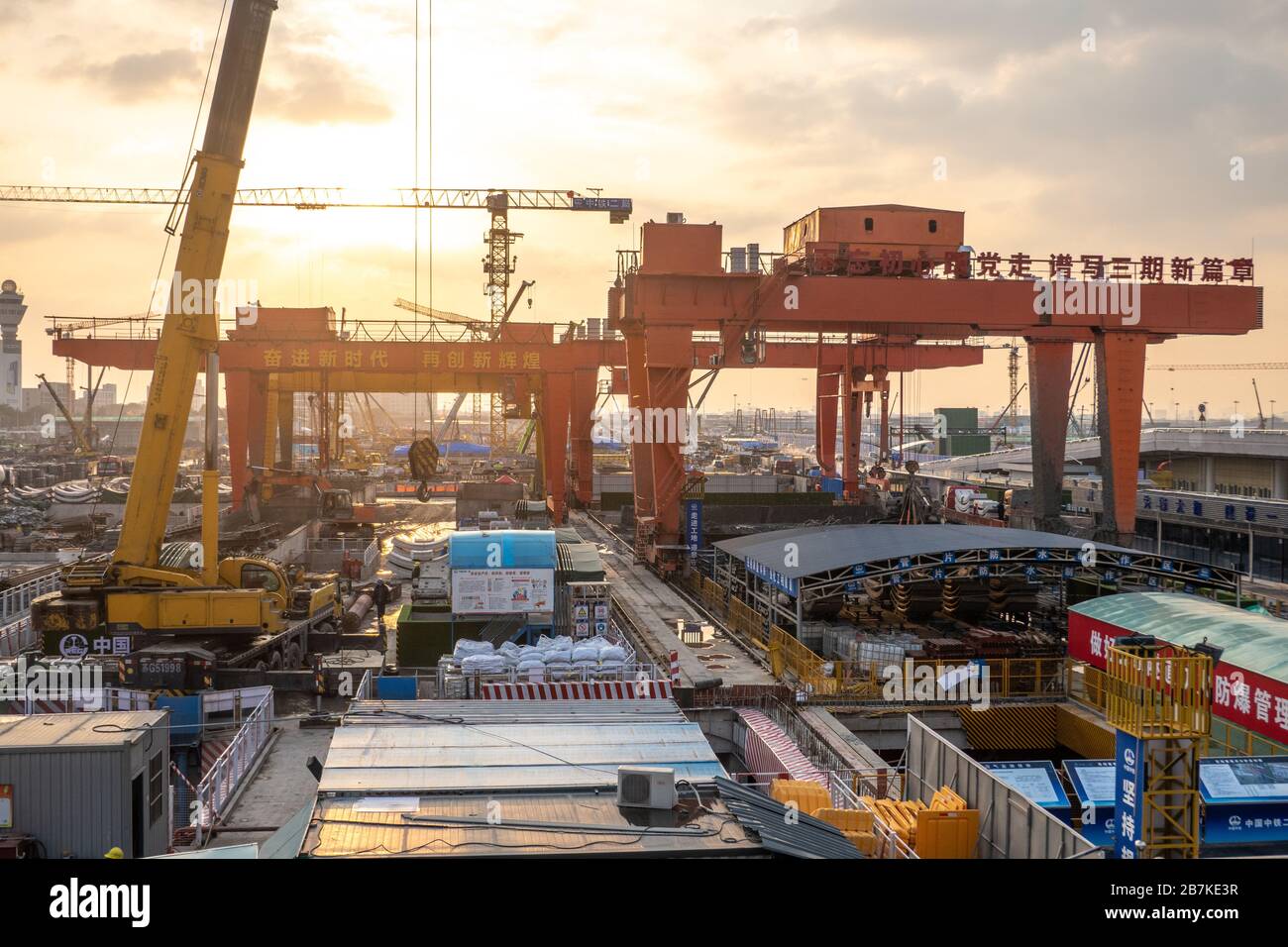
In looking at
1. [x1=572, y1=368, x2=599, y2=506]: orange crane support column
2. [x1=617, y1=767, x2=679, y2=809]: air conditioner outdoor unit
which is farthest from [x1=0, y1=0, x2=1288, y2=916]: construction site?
[x1=572, y1=368, x2=599, y2=506]: orange crane support column

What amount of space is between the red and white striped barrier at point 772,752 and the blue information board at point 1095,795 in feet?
12.2

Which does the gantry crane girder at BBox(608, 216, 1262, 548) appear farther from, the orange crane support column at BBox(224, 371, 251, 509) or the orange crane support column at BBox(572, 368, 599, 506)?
the orange crane support column at BBox(572, 368, 599, 506)

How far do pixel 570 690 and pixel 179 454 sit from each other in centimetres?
992

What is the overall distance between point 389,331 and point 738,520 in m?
18.7

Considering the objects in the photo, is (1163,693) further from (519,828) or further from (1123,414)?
(1123,414)

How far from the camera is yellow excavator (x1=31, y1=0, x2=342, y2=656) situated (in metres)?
20.9

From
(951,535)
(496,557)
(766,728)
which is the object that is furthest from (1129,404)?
(496,557)

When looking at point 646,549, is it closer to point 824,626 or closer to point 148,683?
point 824,626

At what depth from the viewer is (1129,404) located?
110ft

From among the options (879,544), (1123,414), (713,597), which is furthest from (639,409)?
(1123,414)

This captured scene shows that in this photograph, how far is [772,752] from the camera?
1767cm

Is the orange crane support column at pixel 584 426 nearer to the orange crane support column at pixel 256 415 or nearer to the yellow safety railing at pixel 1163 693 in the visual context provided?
the orange crane support column at pixel 256 415

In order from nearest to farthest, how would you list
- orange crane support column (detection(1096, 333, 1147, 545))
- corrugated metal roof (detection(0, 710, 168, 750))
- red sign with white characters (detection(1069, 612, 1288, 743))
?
corrugated metal roof (detection(0, 710, 168, 750)), red sign with white characters (detection(1069, 612, 1288, 743)), orange crane support column (detection(1096, 333, 1147, 545))

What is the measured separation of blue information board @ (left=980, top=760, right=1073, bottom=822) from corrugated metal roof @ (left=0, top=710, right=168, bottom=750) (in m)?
11.4
